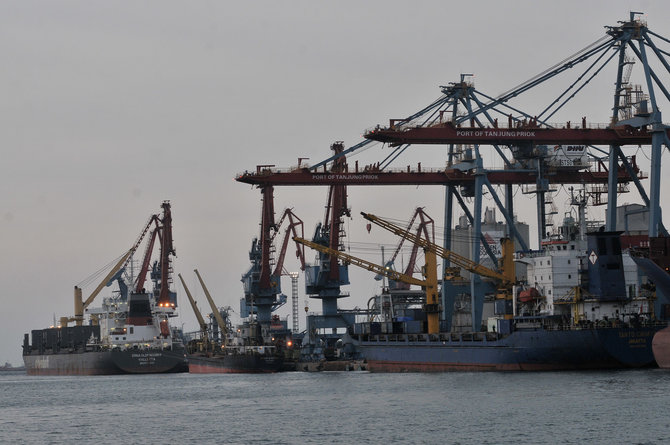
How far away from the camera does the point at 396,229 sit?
3103 inches

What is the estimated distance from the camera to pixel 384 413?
47.7 metres

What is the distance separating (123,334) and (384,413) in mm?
70255

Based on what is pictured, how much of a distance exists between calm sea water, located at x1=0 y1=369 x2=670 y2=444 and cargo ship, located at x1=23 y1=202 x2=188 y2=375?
40346 millimetres

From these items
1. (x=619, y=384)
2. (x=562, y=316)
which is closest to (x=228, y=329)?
(x=562, y=316)

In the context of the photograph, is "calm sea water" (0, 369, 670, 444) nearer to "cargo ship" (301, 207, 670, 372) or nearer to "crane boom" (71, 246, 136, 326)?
"cargo ship" (301, 207, 670, 372)

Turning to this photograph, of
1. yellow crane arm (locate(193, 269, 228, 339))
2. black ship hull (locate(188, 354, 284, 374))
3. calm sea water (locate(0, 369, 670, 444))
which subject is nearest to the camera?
calm sea water (locate(0, 369, 670, 444))

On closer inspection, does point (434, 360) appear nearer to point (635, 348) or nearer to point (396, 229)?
point (396, 229)

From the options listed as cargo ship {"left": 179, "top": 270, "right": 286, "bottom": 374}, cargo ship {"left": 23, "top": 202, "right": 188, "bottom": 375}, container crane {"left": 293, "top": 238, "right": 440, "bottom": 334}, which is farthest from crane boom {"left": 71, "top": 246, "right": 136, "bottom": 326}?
container crane {"left": 293, "top": 238, "right": 440, "bottom": 334}

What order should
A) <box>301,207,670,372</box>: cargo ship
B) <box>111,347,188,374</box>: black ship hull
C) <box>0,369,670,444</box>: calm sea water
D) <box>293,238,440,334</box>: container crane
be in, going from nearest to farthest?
<box>0,369,670,444</box>: calm sea water
<box>301,207,670,372</box>: cargo ship
<box>293,238,440,334</box>: container crane
<box>111,347,188,374</box>: black ship hull

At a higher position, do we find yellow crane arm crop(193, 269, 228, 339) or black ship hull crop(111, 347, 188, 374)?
yellow crane arm crop(193, 269, 228, 339)

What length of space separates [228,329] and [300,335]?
49.0ft

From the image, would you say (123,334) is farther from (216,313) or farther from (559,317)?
(559,317)

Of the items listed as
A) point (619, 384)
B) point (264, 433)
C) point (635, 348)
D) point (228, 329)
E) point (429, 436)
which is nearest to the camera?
point (429, 436)

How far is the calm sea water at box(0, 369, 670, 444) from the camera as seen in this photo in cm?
4012
